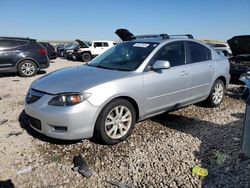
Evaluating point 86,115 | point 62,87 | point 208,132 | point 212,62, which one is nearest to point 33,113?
point 62,87

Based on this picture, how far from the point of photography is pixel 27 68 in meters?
11.8

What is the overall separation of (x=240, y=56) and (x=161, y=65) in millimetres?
5684

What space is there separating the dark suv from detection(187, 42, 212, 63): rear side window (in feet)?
26.5

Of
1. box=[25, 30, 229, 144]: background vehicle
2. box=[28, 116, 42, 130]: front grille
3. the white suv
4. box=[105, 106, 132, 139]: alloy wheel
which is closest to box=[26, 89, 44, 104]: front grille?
box=[25, 30, 229, 144]: background vehicle

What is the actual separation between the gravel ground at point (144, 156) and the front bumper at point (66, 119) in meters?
0.29

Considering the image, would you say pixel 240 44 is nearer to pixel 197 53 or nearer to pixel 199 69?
pixel 197 53

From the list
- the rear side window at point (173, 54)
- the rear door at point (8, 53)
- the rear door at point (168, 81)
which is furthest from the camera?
the rear door at point (8, 53)

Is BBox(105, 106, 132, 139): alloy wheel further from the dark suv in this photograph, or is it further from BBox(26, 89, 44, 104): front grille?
Result: the dark suv

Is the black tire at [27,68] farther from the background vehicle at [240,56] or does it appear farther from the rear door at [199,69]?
the rear door at [199,69]

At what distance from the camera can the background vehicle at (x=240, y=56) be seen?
8836 millimetres

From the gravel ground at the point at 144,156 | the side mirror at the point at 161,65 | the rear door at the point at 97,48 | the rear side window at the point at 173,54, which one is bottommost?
the gravel ground at the point at 144,156

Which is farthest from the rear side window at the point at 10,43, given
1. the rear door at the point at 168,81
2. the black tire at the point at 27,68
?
the rear door at the point at 168,81

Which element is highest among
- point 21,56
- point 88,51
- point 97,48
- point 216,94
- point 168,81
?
point 21,56

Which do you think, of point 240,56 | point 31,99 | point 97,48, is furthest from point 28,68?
point 97,48
